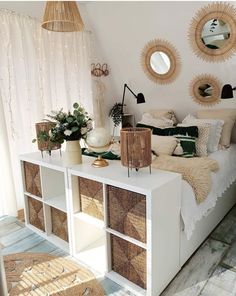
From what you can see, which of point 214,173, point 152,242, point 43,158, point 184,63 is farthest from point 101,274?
point 184,63

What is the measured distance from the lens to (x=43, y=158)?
2412 millimetres

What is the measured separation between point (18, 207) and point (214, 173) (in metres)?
2.25

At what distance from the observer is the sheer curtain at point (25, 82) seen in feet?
9.14

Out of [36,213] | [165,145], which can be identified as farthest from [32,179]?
[165,145]

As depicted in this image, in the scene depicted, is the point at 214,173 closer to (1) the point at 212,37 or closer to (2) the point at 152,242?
(2) the point at 152,242

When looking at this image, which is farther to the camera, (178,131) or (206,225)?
(178,131)

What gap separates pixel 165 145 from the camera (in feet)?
8.77

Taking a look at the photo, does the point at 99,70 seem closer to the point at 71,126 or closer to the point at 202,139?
the point at 202,139

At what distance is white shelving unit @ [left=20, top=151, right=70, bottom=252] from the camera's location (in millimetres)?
2318

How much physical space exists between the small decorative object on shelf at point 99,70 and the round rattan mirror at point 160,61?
0.68 metres

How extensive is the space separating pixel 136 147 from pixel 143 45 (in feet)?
6.81

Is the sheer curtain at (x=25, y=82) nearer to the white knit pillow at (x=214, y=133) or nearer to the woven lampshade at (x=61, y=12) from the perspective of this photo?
the woven lampshade at (x=61, y=12)

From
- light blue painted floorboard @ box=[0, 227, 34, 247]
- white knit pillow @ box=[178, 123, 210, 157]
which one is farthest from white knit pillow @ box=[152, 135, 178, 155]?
light blue painted floorboard @ box=[0, 227, 34, 247]

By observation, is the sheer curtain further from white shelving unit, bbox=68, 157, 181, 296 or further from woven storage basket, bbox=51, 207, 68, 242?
white shelving unit, bbox=68, 157, 181, 296
